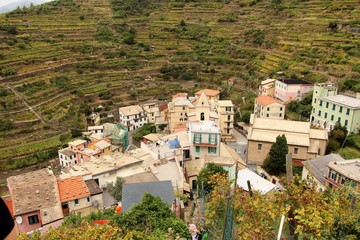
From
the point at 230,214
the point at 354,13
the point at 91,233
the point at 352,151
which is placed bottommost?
the point at 352,151

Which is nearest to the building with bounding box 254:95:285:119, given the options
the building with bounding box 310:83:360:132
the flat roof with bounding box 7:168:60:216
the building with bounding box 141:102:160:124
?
the building with bounding box 310:83:360:132

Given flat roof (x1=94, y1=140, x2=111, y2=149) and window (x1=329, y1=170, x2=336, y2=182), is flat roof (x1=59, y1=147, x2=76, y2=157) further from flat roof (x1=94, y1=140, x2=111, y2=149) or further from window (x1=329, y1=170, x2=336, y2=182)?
window (x1=329, y1=170, x2=336, y2=182)

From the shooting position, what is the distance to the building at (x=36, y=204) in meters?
15.5

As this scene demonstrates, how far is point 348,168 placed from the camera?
53.7 ft

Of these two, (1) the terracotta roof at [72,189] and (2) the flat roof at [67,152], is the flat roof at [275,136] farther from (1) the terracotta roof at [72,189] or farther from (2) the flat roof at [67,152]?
(2) the flat roof at [67,152]

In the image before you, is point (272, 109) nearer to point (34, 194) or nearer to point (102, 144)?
point (102, 144)

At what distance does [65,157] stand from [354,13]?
43.0m

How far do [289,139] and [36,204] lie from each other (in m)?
17.8

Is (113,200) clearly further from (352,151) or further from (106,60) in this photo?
(106,60)

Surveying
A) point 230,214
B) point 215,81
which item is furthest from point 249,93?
point 230,214

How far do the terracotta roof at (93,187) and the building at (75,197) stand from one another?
0.28 meters

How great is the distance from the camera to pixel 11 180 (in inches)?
756

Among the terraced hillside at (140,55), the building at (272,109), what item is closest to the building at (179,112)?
the building at (272,109)

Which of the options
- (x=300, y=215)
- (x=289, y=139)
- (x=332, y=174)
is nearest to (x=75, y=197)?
(x=300, y=215)
